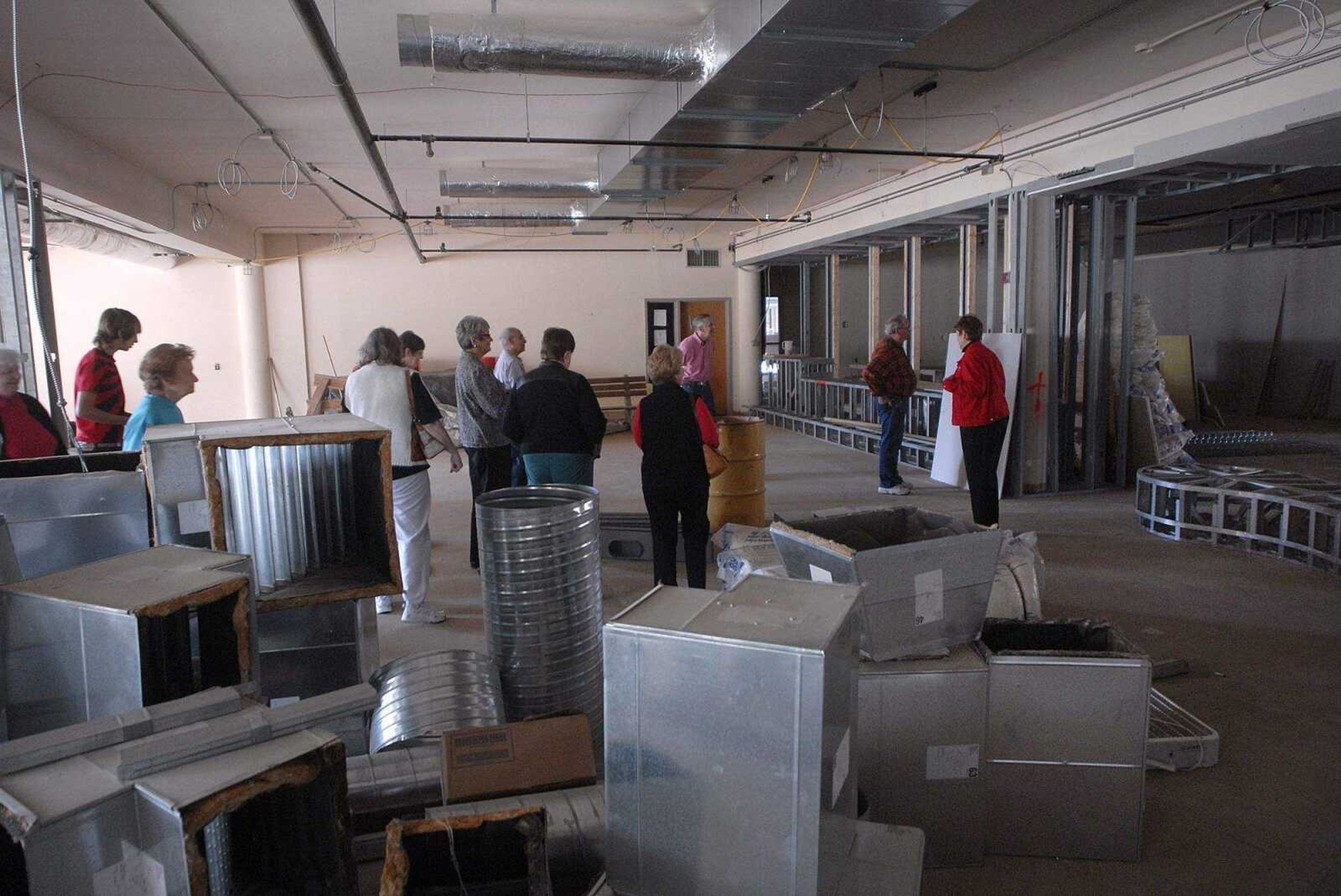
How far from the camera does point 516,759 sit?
1878 mm

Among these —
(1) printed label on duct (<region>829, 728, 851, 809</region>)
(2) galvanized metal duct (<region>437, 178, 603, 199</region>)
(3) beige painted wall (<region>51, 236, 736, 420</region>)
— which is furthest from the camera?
(3) beige painted wall (<region>51, 236, 736, 420</region>)

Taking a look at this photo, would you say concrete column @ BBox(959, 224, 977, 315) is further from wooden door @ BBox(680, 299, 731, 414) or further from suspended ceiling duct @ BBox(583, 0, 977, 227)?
wooden door @ BBox(680, 299, 731, 414)

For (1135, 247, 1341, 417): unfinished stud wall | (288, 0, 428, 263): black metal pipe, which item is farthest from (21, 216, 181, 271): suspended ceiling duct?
(1135, 247, 1341, 417): unfinished stud wall

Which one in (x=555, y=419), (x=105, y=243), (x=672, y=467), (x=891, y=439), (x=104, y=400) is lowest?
(x=891, y=439)

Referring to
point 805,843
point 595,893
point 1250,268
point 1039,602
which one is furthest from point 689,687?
point 1250,268

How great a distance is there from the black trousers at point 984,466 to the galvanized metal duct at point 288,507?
402cm

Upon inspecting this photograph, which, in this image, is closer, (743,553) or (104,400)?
(743,553)

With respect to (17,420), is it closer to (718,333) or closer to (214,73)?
(214,73)

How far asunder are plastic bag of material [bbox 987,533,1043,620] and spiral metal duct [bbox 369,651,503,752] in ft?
5.91

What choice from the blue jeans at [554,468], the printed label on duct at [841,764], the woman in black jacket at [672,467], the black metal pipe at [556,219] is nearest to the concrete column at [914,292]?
the black metal pipe at [556,219]

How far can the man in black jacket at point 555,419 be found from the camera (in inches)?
160

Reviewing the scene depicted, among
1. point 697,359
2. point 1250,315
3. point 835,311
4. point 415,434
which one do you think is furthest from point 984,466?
point 1250,315

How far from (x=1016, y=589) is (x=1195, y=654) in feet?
3.59

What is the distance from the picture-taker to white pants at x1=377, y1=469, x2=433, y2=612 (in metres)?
4.02
